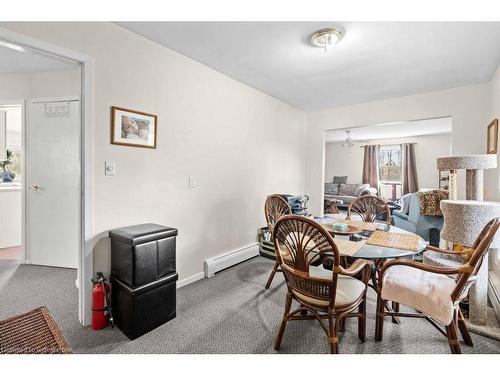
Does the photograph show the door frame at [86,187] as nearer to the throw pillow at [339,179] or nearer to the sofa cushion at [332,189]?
the sofa cushion at [332,189]

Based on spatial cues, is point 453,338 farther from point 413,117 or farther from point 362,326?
point 413,117

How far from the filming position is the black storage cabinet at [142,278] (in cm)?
Result: 170

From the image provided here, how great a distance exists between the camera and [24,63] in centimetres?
274

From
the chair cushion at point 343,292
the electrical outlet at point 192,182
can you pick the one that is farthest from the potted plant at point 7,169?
the chair cushion at point 343,292

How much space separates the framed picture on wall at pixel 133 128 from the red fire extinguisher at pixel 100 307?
108 cm

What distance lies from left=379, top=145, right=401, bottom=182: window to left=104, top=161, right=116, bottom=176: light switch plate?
8079mm

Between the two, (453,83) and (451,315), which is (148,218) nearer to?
(451,315)

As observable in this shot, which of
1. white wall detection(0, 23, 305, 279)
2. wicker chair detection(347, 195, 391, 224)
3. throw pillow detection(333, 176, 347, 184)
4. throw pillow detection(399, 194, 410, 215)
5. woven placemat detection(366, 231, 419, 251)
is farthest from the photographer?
throw pillow detection(333, 176, 347, 184)

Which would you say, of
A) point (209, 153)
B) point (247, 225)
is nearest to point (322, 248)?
point (209, 153)

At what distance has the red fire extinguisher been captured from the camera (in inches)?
70.1

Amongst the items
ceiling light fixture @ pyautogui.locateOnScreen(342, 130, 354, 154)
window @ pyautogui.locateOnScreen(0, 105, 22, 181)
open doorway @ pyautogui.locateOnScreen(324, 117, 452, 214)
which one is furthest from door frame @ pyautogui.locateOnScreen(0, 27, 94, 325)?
ceiling light fixture @ pyautogui.locateOnScreen(342, 130, 354, 154)

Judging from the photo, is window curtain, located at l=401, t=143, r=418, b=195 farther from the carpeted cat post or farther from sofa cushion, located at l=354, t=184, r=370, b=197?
the carpeted cat post

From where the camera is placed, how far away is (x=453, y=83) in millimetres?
2959
